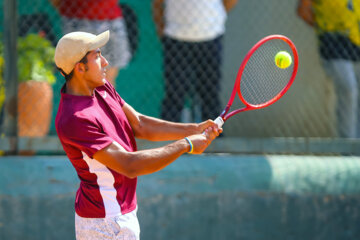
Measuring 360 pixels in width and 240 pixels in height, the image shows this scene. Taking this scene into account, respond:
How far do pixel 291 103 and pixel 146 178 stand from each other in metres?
2.31

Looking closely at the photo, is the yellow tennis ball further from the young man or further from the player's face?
the player's face

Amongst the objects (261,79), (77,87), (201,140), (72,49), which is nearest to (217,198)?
(261,79)

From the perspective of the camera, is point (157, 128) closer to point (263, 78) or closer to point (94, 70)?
point (94, 70)

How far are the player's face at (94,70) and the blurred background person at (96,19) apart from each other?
5.52 ft

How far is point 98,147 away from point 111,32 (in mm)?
2093

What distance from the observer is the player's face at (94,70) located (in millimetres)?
2549

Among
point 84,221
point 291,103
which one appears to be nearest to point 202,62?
point 291,103

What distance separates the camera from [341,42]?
4652 millimetres

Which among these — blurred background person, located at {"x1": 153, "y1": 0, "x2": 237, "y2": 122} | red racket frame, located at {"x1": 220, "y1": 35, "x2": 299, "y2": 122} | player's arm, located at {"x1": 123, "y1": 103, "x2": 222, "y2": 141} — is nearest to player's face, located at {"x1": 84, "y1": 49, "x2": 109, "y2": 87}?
player's arm, located at {"x1": 123, "y1": 103, "x2": 222, "y2": 141}

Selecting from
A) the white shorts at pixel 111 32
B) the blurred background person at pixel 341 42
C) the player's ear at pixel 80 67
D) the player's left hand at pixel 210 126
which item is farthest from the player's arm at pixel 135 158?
the blurred background person at pixel 341 42

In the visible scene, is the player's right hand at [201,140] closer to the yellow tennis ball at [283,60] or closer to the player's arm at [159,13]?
the yellow tennis ball at [283,60]

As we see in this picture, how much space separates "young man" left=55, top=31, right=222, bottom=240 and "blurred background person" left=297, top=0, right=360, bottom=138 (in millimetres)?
2319

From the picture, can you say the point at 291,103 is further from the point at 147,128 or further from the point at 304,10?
the point at 147,128

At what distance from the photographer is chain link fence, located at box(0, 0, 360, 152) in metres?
4.21
